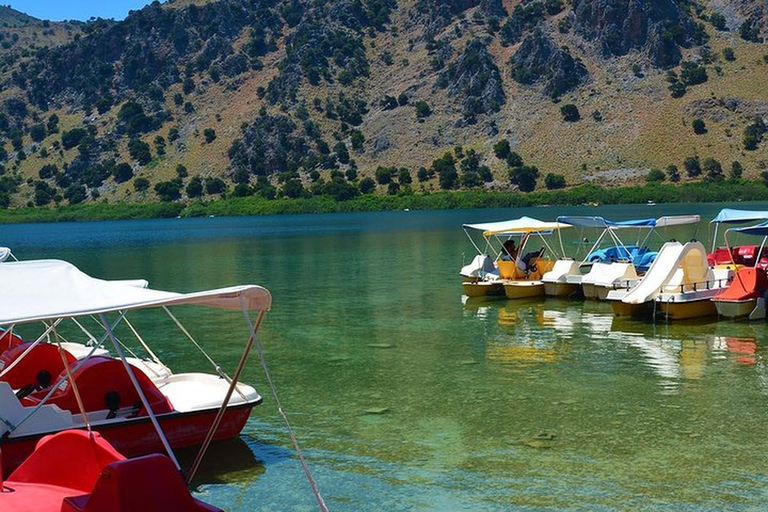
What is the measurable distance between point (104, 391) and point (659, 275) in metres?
18.6

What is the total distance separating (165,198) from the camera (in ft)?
549

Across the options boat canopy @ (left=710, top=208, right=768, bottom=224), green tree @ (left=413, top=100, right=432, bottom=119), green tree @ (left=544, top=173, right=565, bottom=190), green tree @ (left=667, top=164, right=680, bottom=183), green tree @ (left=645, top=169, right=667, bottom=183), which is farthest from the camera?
green tree @ (left=413, top=100, right=432, bottom=119)

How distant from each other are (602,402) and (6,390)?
10234 millimetres

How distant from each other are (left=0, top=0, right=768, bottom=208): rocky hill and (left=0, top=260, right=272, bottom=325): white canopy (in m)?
134

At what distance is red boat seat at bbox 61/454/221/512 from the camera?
348 inches

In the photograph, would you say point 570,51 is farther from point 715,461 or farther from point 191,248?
point 715,461

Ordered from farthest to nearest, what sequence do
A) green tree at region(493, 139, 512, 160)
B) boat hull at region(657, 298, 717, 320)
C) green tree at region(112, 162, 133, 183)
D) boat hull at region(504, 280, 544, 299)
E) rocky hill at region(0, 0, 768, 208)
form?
green tree at region(112, 162, 133, 183)
green tree at region(493, 139, 512, 160)
rocky hill at region(0, 0, 768, 208)
boat hull at region(504, 280, 544, 299)
boat hull at region(657, 298, 717, 320)

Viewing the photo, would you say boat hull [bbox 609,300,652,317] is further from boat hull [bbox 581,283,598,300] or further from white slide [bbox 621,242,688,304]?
boat hull [bbox 581,283,598,300]

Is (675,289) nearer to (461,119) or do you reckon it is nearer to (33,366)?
(33,366)

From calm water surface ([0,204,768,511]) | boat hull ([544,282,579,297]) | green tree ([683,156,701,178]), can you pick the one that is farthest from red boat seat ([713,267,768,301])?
green tree ([683,156,701,178])

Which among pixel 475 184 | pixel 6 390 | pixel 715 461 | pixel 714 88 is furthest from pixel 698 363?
pixel 714 88

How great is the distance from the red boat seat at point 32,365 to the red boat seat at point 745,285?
18.4 meters

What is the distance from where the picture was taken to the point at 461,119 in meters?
168

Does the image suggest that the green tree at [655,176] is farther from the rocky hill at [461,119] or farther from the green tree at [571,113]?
the green tree at [571,113]
